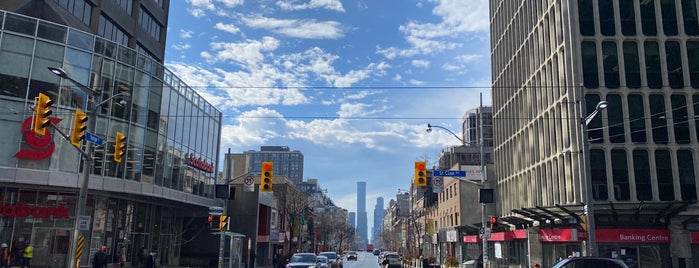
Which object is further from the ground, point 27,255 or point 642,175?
point 642,175

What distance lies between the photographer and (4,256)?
26938 mm

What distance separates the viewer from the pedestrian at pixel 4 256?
1058 inches

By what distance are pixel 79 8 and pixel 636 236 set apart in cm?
4186

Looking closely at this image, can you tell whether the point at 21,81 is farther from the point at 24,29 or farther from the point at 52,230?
the point at 52,230

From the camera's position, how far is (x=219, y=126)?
53125 mm

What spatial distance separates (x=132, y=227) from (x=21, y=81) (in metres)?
13.2

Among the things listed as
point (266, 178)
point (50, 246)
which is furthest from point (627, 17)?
point (50, 246)

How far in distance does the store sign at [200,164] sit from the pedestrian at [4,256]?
1708 cm

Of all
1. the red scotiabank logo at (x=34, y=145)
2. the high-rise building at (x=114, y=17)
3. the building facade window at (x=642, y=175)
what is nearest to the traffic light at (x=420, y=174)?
the building facade window at (x=642, y=175)

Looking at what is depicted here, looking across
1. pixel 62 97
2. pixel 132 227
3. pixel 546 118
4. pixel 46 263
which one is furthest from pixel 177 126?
pixel 546 118

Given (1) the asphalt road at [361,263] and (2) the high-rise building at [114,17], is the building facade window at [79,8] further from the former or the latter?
(1) the asphalt road at [361,263]

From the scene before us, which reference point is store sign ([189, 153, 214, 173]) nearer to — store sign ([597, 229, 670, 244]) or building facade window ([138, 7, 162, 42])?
building facade window ([138, 7, 162, 42])

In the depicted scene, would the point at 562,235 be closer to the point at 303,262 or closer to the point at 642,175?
the point at 642,175

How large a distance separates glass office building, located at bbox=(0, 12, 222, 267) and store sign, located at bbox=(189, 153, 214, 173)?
1872 mm
